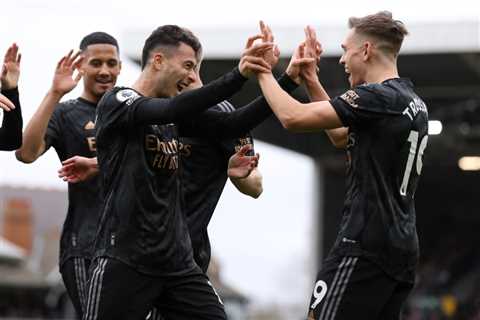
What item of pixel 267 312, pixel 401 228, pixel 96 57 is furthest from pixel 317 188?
pixel 267 312

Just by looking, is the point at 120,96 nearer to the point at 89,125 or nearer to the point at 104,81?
the point at 89,125

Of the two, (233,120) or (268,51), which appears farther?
(233,120)

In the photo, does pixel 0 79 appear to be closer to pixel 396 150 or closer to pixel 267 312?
pixel 396 150

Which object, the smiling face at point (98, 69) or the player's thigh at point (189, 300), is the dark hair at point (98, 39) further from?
the player's thigh at point (189, 300)

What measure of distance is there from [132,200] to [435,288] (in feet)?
95.5

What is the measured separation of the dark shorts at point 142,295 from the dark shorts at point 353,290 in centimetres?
84

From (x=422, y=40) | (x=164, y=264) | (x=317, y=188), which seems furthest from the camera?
(x=317, y=188)

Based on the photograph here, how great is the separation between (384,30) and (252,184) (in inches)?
60.4

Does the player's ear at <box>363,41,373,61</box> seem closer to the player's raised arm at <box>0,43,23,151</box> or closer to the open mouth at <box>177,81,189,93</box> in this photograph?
the open mouth at <box>177,81,189,93</box>

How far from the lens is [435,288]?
35.2m

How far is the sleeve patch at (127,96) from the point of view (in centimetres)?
695

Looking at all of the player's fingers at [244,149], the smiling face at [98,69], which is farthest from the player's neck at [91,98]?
the player's fingers at [244,149]

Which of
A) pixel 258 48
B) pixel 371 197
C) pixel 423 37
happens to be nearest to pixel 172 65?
pixel 258 48

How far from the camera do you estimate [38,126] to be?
27.9 ft
